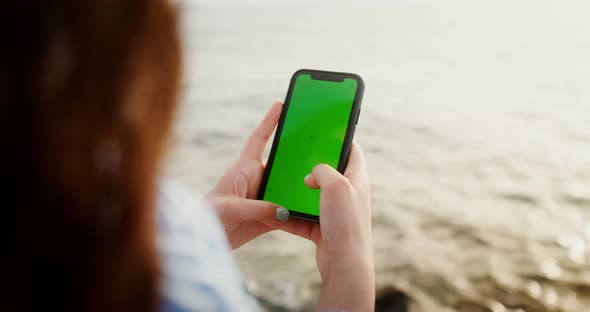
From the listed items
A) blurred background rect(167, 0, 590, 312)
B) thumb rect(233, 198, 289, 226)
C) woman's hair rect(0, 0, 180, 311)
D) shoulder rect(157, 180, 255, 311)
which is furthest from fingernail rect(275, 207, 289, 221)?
woman's hair rect(0, 0, 180, 311)

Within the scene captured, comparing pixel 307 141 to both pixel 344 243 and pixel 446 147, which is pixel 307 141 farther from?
pixel 446 147

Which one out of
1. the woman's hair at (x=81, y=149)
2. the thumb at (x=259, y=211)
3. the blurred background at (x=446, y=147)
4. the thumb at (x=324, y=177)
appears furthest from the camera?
the blurred background at (x=446, y=147)

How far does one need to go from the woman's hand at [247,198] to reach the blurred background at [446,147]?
191 millimetres

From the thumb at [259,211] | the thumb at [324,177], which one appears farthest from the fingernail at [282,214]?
the thumb at [324,177]

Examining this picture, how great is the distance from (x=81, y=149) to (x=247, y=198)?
1283mm

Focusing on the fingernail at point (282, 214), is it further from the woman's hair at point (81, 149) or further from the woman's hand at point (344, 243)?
the woman's hair at point (81, 149)

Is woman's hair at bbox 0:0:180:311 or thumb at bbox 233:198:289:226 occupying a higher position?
woman's hair at bbox 0:0:180:311

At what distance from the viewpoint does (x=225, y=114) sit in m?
5.13

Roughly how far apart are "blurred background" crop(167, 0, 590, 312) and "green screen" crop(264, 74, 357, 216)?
0.31 meters

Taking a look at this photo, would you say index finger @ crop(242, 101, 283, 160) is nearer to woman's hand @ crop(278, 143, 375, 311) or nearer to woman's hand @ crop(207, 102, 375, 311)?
woman's hand @ crop(207, 102, 375, 311)

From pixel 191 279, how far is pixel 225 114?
14.9 ft

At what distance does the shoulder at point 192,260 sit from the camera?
638 millimetres

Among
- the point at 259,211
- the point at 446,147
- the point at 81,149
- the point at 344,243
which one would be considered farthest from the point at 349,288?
the point at 446,147

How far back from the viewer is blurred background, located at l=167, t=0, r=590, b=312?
276cm
